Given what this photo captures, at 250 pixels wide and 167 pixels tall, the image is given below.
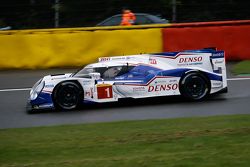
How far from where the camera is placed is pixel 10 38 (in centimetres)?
1745

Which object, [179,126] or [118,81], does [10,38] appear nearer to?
[118,81]

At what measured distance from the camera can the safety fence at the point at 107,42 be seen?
17219 millimetres

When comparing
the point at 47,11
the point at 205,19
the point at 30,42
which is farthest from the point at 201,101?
the point at 47,11

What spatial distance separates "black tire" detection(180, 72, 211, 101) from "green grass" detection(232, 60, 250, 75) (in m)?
3.59

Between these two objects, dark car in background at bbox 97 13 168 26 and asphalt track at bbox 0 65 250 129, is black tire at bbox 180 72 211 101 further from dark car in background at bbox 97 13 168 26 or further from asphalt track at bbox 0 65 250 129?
dark car in background at bbox 97 13 168 26

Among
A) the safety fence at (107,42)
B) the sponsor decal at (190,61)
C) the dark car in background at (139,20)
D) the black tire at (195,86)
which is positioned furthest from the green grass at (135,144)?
the dark car in background at (139,20)

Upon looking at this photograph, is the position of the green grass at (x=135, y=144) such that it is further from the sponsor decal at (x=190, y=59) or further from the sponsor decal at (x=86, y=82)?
the sponsor decal at (x=190, y=59)

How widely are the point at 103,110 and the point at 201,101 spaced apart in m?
2.06

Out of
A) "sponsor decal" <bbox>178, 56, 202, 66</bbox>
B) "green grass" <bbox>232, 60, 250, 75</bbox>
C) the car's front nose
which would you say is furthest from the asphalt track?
"green grass" <bbox>232, 60, 250, 75</bbox>

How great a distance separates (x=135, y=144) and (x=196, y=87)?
14.6ft

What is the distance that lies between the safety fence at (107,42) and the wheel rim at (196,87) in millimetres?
5047

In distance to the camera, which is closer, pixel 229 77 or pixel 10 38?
pixel 229 77

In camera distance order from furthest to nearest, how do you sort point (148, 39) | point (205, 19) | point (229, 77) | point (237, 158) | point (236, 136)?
point (205, 19) → point (148, 39) → point (229, 77) → point (236, 136) → point (237, 158)

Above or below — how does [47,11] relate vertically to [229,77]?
above
